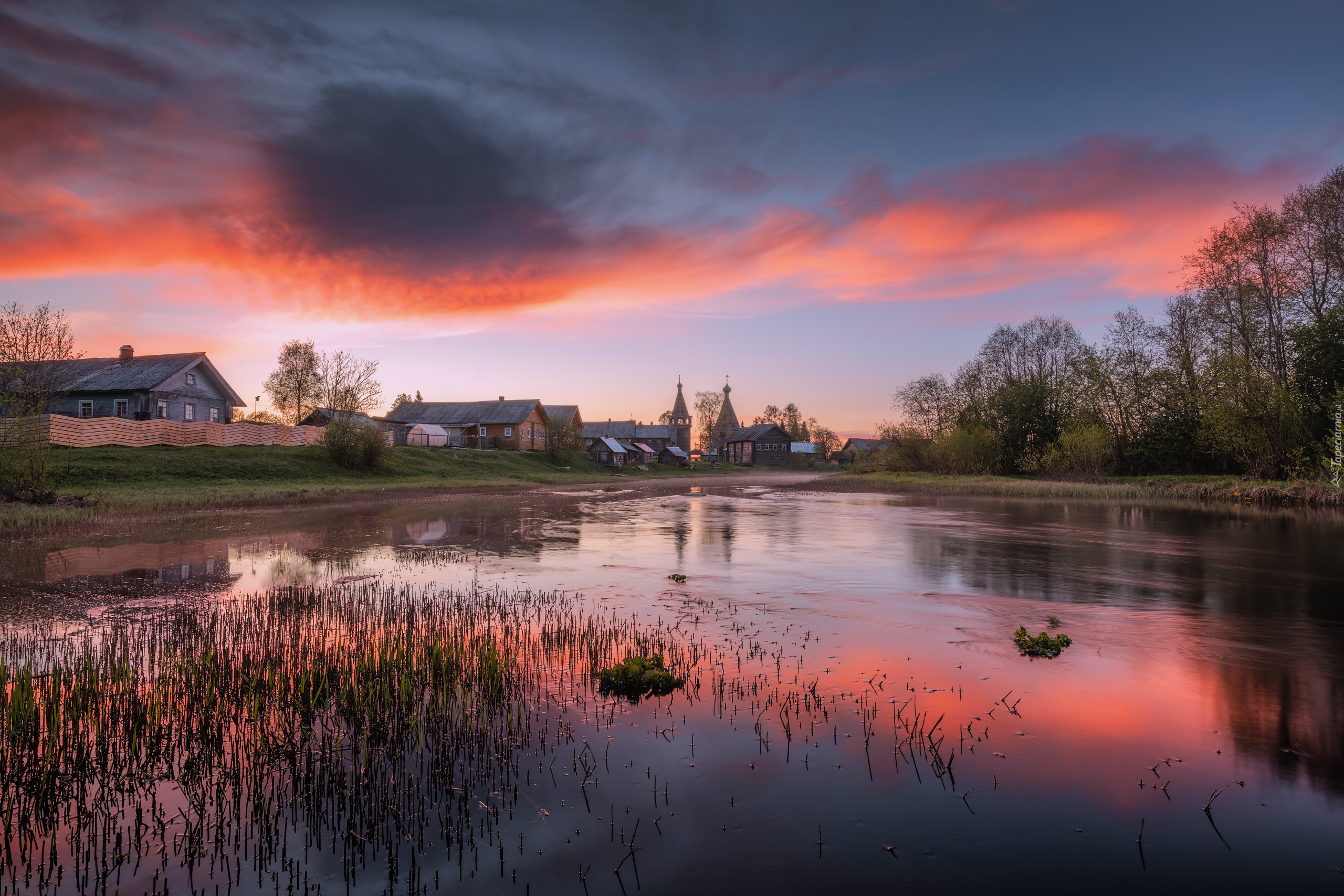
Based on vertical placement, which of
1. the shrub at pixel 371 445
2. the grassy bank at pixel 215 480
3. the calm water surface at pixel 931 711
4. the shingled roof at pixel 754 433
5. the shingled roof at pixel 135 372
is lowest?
the calm water surface at pixel 931 711

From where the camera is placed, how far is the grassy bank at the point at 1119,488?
3419cm

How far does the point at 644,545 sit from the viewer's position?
2131 cm

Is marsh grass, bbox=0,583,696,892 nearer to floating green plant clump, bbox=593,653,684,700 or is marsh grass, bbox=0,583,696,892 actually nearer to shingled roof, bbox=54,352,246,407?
floating green plant clump, bbox=593,653,684,700

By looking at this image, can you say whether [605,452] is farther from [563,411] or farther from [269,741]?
[269,741]

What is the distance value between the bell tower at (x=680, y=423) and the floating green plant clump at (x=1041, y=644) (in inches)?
5029

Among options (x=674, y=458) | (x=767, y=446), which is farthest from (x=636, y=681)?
(x=767, y=446)

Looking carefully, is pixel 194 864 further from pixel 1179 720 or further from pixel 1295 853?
pixel 1179 720

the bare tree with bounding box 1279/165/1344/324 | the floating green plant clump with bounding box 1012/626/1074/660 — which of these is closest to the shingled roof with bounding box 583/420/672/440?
the bare tree with bounding box 1279/165/1344/324

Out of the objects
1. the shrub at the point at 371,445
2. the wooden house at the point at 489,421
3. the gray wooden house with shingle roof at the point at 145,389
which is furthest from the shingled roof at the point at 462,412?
the shrub at the point at 371,445

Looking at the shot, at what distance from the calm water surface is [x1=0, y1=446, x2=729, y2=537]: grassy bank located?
618 cm

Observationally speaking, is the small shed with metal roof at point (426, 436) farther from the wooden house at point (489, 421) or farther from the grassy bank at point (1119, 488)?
the grassy bank at point (1119, 488)

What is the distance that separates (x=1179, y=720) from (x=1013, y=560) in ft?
40.3

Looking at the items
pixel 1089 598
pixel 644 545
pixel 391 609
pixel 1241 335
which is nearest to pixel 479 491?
pixel 644 545

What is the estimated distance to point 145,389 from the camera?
48594 millimetres
